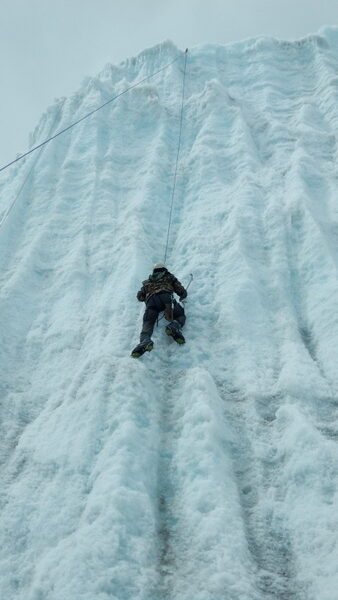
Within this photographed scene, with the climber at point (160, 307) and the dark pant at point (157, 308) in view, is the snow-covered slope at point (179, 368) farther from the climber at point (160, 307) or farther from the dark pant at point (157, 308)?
the dark pant at point (157, 308)

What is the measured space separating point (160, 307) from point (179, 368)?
126cm

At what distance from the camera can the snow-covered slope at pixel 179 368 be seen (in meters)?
5.29

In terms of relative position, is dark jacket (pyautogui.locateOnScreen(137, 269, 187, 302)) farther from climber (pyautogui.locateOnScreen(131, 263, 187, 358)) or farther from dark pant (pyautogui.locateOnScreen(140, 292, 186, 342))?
dark pant (pyautogui.locateOnScreen(140, 292, 186, 342))

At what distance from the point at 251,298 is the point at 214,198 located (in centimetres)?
460

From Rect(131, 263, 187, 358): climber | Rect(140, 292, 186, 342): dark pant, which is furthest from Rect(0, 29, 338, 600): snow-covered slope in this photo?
Rect(140, 292, 186, 342): dark pant

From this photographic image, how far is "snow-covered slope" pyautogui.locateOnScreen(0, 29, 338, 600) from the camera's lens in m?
5.29

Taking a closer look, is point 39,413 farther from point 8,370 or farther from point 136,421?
point 136,421

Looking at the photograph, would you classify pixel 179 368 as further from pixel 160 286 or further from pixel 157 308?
pixel 160 286

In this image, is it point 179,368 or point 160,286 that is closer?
point 179,368

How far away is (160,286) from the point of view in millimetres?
8992

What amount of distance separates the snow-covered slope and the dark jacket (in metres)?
0.54

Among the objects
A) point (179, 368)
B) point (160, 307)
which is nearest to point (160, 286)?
point (160, 307)

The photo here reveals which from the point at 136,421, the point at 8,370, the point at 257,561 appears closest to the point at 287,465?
the point at 257,561

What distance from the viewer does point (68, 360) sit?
29.3 ft
